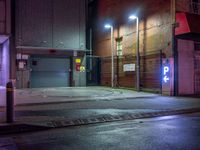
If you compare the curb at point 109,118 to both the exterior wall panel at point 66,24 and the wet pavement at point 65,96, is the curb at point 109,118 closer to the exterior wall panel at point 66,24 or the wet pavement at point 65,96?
the wet pavement at point 65,96

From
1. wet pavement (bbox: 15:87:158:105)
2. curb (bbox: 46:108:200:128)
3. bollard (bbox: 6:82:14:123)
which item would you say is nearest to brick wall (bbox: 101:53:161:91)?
wet pavement (bbox: 15:87:158:105)

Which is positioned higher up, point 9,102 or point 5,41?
point 5,41

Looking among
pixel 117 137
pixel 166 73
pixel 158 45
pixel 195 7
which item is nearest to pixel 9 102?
pixel 117 137

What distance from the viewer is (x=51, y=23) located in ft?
92.9

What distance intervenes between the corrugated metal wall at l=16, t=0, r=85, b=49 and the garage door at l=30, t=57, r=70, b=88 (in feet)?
5.08

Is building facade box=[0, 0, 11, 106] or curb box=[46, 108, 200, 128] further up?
building facade box=[0, 0, 11, 106]

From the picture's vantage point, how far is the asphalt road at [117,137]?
699 centimetres

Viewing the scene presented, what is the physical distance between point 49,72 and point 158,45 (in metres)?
11.7

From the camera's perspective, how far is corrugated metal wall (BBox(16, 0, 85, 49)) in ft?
89.0

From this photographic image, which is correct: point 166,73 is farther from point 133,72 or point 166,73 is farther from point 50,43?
point 50,43

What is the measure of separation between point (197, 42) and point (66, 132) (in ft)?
49.0

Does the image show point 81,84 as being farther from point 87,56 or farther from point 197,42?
point 197,42

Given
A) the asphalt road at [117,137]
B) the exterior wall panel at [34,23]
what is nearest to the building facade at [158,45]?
the exterior wall panel at [34,23]

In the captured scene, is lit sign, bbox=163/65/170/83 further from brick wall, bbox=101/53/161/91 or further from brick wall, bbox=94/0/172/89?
brick wall, bbox=101/53/161/91
